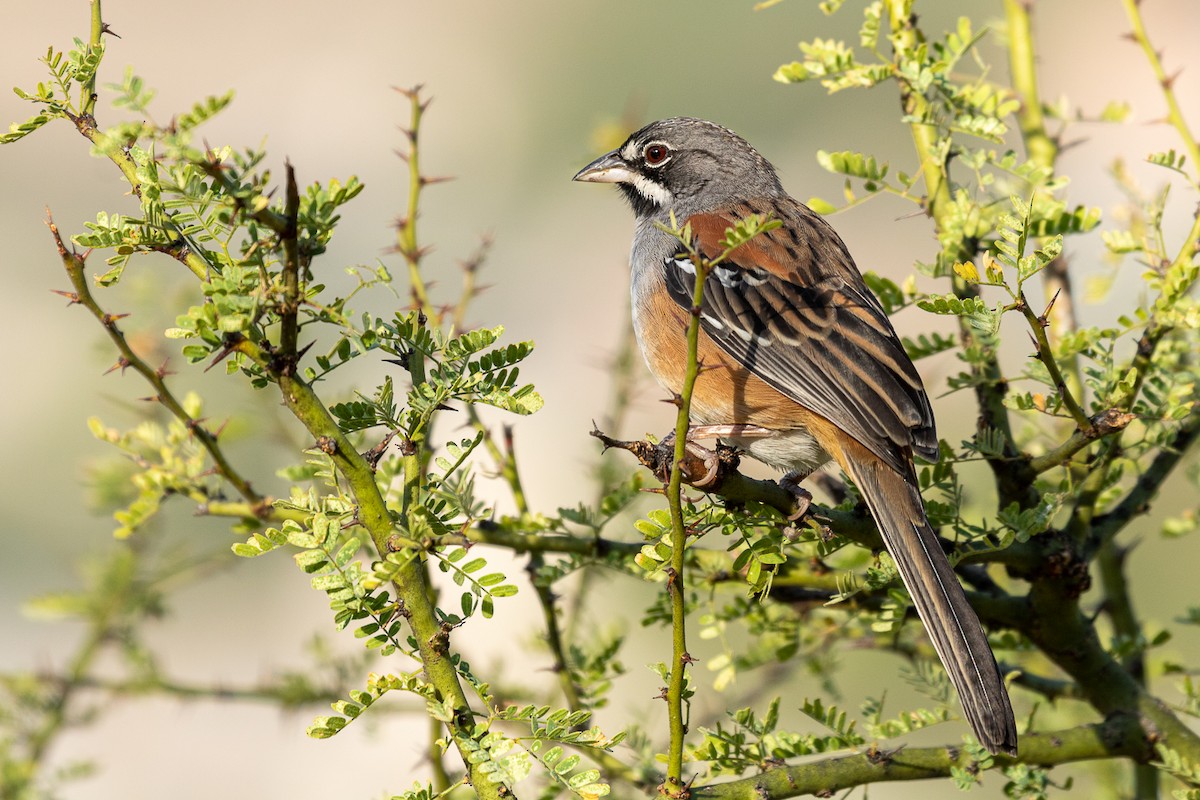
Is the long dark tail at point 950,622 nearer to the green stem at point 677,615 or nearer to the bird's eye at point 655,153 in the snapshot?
the green stem at point 677,615

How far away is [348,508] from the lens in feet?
6.73

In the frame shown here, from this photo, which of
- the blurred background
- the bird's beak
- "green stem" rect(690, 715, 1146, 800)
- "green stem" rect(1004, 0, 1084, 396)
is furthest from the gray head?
"green stem" rect(690, 715, 1146, 800)

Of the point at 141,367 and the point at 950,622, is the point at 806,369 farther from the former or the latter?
the point at 141,367

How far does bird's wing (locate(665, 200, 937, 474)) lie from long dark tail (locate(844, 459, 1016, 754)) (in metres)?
0.35

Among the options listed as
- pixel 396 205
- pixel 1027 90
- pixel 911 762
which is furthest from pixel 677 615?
pixel 396 205

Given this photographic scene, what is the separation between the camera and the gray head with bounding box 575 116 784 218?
4.62 metres

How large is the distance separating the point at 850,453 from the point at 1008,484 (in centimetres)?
55

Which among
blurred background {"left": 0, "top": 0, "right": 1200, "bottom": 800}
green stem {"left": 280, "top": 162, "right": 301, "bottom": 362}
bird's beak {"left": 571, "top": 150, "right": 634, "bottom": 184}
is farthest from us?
blurred background {"left": 0, "top": 0, "right": 1200, "bottom": 800}

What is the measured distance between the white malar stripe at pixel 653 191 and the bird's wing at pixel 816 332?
577mm

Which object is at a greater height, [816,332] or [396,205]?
[396,205]

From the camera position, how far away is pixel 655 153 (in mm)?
4648

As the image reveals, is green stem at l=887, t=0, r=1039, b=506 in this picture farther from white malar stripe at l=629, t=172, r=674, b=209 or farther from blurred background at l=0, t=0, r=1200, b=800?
white malar stripe at l=629, t=172, r=674, b=209

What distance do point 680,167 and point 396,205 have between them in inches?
269

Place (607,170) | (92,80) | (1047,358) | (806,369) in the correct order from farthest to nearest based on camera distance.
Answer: (607,170), (806,369), (1047,358), (92,80)
